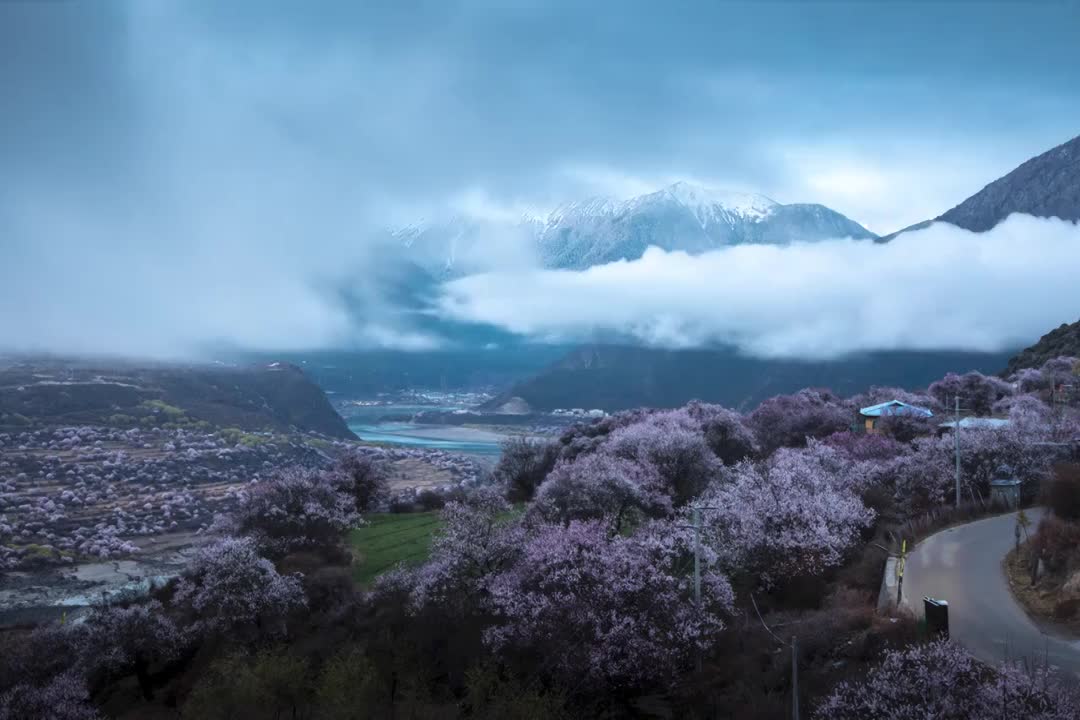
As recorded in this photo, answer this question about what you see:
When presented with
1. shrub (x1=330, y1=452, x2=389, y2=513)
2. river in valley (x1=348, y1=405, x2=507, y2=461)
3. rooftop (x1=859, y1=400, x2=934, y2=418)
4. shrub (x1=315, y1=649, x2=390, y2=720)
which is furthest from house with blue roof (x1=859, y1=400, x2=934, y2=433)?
shrub (x1=315, y1=649, x2=390, y2=720)

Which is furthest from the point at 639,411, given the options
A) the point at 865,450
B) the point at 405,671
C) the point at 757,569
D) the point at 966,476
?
the point at 405,671

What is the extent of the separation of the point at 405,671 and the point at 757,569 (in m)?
12.5

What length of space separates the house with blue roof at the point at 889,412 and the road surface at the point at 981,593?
2633cm

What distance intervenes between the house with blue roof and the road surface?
2633 centimetres

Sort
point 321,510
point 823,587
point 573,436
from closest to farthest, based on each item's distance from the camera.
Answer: point 823,587
point 321,510
point 573,436

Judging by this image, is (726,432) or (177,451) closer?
(726,432)

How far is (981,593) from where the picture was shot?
17938mm

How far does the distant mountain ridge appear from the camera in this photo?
14262 centimetres

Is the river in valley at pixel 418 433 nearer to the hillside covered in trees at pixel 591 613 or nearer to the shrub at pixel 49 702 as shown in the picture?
the hillside covered in trees at pixel 591 613

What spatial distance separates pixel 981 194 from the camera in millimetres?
156500

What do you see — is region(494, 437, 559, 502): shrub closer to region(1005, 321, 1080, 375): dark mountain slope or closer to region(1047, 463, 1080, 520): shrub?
region(1047, 463, 1080, 520): shrub

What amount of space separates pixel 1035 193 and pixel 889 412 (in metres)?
125

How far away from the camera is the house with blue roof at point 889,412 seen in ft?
170

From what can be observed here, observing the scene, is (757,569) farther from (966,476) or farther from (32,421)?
(32,421)
